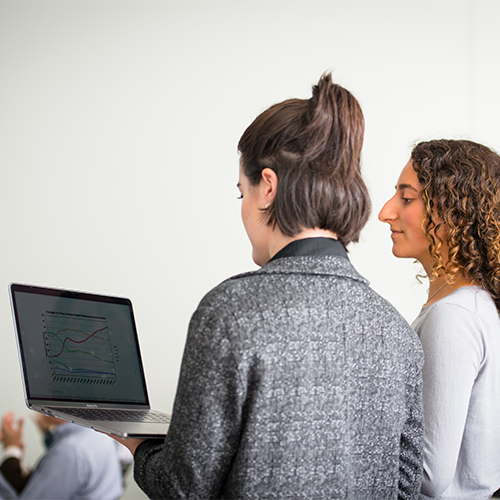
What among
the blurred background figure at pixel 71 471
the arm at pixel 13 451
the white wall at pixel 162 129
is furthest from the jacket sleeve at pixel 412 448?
the white wall at pixel 162 129

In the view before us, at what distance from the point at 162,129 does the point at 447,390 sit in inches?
58.3

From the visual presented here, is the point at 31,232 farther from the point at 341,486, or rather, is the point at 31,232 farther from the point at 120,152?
the point at 341,486

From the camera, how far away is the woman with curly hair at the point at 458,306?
3.35 ft

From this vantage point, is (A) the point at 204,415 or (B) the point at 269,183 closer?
(A) the point at 204,415

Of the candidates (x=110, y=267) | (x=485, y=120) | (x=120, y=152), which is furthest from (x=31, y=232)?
(x=485, y=120)

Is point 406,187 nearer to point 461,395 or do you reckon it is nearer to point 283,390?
point 461,395

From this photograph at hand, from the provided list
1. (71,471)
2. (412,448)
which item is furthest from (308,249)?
(71,471)

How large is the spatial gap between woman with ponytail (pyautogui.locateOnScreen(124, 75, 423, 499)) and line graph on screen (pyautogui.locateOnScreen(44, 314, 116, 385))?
317 mm

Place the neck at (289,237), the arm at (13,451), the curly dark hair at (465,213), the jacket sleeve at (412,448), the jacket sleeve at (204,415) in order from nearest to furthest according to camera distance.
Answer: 1. the jacket sleeve at (204,415)
2. the neck at (289,237)
3. the jacket sleeve at (412,448)
4. the curly dark hair at (465,213)
5. the arm at (13,451)

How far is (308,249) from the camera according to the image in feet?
2.53

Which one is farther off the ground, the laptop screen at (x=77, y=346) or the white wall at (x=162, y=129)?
the white wall at (x=162, y=129)

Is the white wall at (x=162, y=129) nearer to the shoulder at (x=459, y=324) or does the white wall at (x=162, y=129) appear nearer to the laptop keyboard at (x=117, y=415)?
the laptop keyboard at (x=117, y=415)

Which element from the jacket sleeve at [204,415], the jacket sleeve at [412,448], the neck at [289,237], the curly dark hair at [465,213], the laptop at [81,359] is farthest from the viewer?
the curly dark hair at [465,213]

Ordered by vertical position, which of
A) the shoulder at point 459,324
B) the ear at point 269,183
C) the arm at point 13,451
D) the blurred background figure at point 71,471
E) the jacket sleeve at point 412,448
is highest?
the ear at point 269,183
